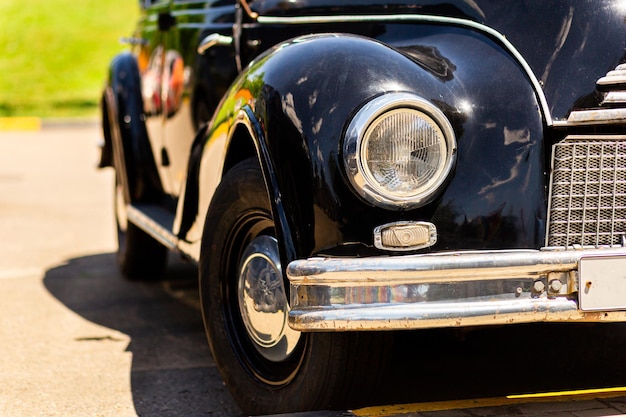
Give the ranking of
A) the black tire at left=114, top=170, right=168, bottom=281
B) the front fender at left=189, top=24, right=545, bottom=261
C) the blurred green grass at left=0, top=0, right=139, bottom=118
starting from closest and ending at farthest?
the front fender at left=189, top=24, right=545, bottom=261 < the black tire at left=114, top=170, right=168, bottom=281 < the blurred green grass at left=0, top=0, right=139, bottom=118

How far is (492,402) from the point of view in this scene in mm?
3242

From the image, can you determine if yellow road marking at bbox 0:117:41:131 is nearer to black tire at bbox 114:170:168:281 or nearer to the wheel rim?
black tire at bbox 114:170:168:281

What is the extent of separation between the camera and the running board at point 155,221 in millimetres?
4301

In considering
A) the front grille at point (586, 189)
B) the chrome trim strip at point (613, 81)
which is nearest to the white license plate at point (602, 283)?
the front grille at point (586, 189)

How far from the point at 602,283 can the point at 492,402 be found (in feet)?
2.14

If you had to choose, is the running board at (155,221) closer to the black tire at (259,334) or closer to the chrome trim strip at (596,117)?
the black tire at (259,334)

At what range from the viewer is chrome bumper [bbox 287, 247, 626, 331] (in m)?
2.69

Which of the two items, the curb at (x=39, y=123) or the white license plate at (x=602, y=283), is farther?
the curb at (x=39, y=123)

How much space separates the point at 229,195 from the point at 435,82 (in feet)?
2.58

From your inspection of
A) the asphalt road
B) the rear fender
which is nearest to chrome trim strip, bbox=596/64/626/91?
the asphalt road

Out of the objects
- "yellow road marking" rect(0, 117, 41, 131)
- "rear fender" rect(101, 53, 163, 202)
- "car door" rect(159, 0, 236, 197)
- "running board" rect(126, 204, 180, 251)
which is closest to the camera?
"car door" rect(159, 0, 236, 197)

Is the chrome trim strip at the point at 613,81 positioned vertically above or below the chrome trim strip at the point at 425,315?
above

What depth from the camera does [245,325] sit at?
3.29 m

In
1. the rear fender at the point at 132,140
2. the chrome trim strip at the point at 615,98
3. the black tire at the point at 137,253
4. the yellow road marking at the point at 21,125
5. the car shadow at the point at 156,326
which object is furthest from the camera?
the yellow road marking at the point at 21,125
